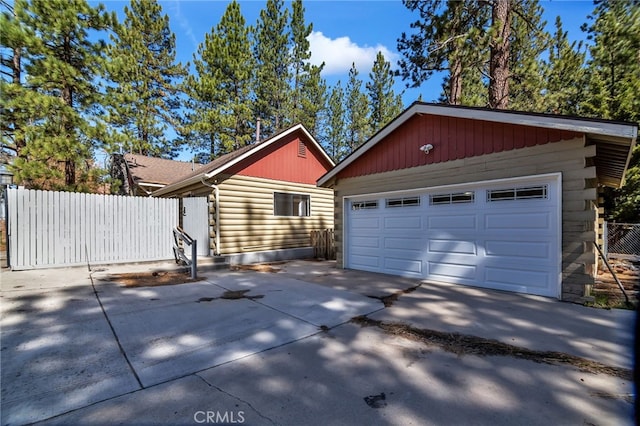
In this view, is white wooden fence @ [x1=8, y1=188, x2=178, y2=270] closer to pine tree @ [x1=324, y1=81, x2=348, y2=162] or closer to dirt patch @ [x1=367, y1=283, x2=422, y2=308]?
dirt patch @ [x1=367, y1=283, x2=422, y2=308]

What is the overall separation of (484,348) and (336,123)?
24.1m

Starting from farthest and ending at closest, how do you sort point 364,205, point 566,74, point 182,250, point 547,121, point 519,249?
point 566,74 → point 364,205 → point 182,250 → point 519,249 → point 547,121

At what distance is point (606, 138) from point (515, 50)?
457 inches

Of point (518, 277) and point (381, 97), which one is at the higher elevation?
point (381, 97)

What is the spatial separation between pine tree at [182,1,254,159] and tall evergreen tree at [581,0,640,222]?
17.6 m

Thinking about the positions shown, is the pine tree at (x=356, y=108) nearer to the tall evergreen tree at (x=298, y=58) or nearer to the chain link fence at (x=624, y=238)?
the tall evergreen tree at (x=298, y=58)

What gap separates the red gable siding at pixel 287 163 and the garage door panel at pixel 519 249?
776 cm

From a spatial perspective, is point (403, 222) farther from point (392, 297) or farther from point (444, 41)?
point (444, 41)

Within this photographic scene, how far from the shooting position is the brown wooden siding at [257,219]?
9961mm

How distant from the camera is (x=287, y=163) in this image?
467 inches

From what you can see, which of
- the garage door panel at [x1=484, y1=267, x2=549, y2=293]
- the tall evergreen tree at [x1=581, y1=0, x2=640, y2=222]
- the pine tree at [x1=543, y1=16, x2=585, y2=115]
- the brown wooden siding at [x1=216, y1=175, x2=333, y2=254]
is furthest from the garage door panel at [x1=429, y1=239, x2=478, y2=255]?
the tall evergreen tree at [x1=581, y1=0, x2=640, y2=222]

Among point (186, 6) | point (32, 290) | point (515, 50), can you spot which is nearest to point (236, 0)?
point (186, 6)

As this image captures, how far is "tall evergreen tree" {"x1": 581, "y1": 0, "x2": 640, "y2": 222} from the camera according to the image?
1209cm

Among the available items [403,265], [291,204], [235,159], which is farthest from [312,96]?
[403,265]
